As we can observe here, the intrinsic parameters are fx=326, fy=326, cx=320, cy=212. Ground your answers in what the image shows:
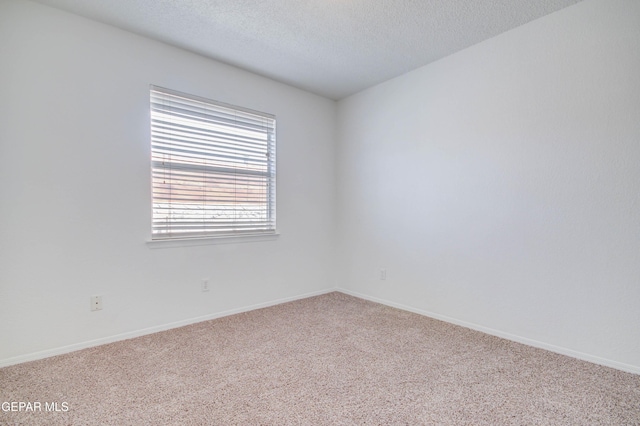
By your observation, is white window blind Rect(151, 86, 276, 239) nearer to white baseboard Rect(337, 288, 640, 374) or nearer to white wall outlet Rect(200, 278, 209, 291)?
white wall outlet Rect(200, 278, 209, 291)

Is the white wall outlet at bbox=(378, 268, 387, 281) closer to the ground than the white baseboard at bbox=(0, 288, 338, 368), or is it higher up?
higher up

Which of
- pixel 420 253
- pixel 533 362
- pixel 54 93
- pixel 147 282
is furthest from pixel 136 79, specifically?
pixel 533 362

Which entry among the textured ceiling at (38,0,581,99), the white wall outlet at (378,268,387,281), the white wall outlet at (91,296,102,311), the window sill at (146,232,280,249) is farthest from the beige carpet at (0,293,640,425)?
the textured ceiling at (38,0,581,99)

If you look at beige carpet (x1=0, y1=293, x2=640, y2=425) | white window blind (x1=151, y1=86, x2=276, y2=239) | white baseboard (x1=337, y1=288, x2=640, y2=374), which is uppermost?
white window blind (x1=151, y1=86, x2=276, y2=239)

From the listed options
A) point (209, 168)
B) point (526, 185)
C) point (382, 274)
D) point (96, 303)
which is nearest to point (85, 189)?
point (96, 303)

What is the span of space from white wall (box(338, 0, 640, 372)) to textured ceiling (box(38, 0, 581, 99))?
25 centimetres

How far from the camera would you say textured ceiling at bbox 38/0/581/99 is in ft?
7.47

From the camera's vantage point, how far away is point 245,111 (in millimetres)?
3330

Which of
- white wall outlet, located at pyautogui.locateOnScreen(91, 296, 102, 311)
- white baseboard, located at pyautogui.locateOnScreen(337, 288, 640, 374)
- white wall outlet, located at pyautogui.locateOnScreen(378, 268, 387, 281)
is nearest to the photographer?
white baseboard, located at pyautogui.locateOnScreen(337, 288, 640, 374)

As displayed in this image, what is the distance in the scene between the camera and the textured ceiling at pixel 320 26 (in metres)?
2.28

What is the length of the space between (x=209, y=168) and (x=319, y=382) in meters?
2.11

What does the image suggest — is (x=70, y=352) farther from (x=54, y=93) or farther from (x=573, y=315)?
(x=573, y=315)

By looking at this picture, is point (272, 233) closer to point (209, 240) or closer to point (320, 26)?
point (209, 240)

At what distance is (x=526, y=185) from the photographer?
8.31 ft
